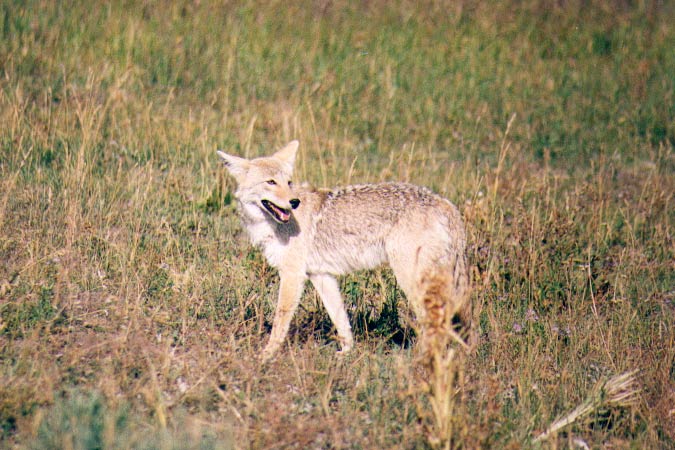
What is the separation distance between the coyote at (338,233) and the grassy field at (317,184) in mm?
306

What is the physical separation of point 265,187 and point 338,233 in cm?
63

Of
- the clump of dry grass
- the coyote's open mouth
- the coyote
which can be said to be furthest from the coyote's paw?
the clump of dry grass

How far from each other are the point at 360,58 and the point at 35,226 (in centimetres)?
664

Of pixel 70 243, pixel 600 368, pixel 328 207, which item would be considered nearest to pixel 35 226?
pixel 70 243

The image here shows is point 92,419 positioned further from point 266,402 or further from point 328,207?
point 328,207

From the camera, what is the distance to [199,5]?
12.1 m

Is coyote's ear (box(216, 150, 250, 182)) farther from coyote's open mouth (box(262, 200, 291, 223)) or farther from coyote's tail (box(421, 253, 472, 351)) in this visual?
coyote's tail (box(421, 253, 472, 351))

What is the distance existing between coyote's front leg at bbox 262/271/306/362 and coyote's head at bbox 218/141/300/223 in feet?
1.35

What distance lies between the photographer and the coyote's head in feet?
17.8

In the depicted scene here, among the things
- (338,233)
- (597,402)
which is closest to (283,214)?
(338,233)

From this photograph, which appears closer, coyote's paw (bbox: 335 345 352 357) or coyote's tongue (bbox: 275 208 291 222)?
coyote's paw (bbox: 335 345 352 357)

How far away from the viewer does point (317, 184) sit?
780cm

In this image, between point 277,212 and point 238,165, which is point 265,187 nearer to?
point 277,212

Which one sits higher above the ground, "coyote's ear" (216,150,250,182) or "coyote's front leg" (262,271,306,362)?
"coyote's ear" (216,150,250,182)
